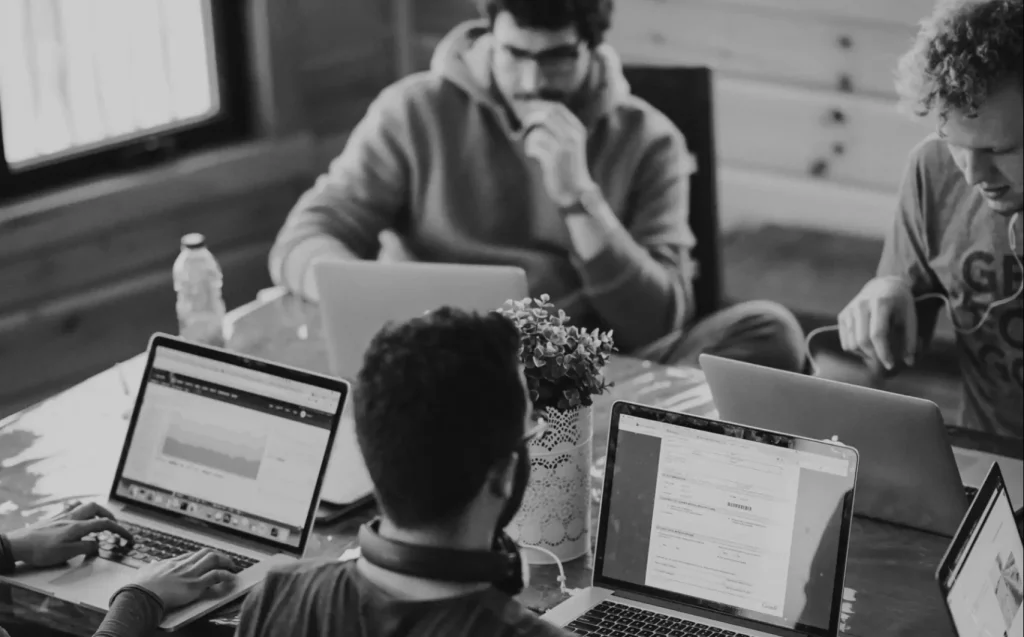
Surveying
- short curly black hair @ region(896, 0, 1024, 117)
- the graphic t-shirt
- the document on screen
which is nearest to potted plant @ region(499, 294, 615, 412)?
the document on screen

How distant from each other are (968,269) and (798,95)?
1.20m

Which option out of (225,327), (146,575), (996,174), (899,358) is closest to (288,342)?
(225,327)

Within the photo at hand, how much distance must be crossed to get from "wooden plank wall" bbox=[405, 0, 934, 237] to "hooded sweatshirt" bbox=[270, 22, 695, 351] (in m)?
0.49

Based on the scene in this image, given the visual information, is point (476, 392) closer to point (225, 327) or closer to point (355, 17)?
point (225, 327)

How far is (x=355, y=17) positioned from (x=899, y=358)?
7.07 feet

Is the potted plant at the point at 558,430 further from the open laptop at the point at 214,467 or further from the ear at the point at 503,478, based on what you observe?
the ear at the point at 503,478

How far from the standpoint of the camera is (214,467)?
182cm

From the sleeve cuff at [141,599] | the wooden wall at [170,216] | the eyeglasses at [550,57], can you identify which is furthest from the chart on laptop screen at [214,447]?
the wooden wall at [170,216]

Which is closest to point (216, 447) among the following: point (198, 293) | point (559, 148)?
point (198, 293)

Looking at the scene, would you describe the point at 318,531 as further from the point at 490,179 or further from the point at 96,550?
the point at 490,179

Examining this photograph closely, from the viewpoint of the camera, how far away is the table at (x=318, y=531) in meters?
1.65

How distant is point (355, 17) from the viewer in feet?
12.5

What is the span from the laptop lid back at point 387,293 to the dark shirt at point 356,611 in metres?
0.84

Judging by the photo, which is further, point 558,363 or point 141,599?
point 558,363
